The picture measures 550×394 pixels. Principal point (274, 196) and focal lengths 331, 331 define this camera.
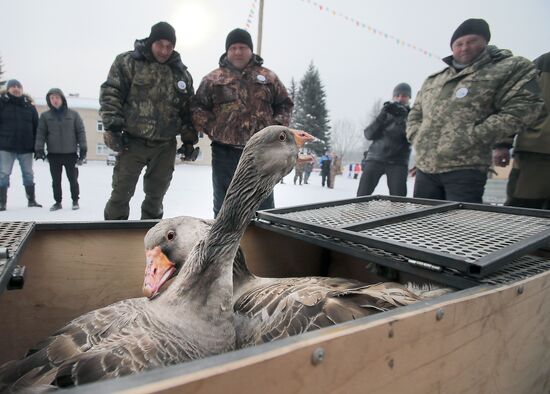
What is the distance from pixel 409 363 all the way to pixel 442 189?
2.36 meters

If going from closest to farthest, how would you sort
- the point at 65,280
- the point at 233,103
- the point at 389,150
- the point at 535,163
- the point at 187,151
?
the point at 65,280 → the point at 535,163 → the point at 233,103 → the point at 187,151 → the point at 389,150

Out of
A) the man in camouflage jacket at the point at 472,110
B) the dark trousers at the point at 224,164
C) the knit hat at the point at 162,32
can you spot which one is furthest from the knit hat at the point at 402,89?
the knit hat at the point at 162,32

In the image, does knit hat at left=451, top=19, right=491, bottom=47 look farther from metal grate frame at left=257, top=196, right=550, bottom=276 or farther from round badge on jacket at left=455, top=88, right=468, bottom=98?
metal grate frame at left=257, top=196, right=550, bottom=276

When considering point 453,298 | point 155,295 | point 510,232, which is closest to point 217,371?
point 453,298

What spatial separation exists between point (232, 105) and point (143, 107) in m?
0.77

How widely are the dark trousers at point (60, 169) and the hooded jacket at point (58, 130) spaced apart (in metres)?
0.07

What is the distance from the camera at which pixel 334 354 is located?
50cm

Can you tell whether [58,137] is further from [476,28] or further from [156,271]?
[476,28]

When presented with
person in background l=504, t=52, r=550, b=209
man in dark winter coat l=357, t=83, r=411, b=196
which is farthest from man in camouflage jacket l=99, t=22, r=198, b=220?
person in background l=504, t=52, r=550, b=209

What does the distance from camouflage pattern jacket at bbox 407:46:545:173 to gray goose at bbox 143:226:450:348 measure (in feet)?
5.40

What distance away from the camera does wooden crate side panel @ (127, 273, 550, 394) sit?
0.43 m

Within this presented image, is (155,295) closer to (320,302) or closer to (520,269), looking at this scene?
(320,302)

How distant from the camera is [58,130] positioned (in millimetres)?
4609

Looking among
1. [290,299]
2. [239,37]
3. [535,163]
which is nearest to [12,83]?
[239,37]
